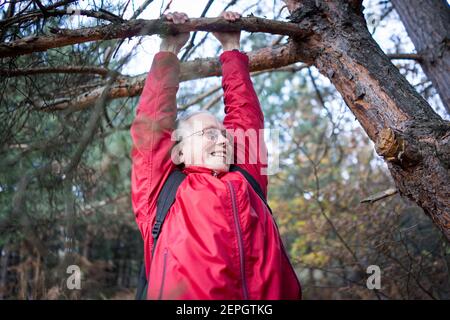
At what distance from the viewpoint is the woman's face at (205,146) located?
2.10 meters

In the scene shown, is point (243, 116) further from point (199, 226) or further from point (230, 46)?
point (199, 226)

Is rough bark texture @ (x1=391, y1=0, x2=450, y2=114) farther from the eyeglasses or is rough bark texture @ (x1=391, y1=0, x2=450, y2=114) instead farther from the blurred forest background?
the eyeglasses

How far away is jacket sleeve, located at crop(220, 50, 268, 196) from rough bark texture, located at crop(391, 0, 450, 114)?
1.38 meters

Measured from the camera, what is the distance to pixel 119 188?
5.61 metres

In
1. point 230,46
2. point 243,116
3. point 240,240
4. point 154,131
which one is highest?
point 230,46

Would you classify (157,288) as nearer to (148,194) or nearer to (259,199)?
(148,194)

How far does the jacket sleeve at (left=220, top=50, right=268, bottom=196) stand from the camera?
226 cm

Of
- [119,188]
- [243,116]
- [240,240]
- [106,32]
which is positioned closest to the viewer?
[240,240]

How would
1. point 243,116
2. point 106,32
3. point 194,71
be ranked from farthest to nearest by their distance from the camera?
1. point 194,71
2. point 243,116
3. point 106,32

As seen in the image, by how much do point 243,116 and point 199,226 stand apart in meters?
0.79

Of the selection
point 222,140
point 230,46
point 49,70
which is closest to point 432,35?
point 230,46

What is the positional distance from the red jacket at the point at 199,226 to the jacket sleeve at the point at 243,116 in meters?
0.03

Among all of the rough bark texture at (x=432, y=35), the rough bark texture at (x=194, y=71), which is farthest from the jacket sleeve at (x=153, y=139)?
the rough bark texture at (x=432, y=35)

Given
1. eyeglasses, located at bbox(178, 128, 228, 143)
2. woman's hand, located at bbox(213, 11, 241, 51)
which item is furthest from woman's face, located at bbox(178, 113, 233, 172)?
woman's hand, located at bbox(213, 11, 241, 51)
